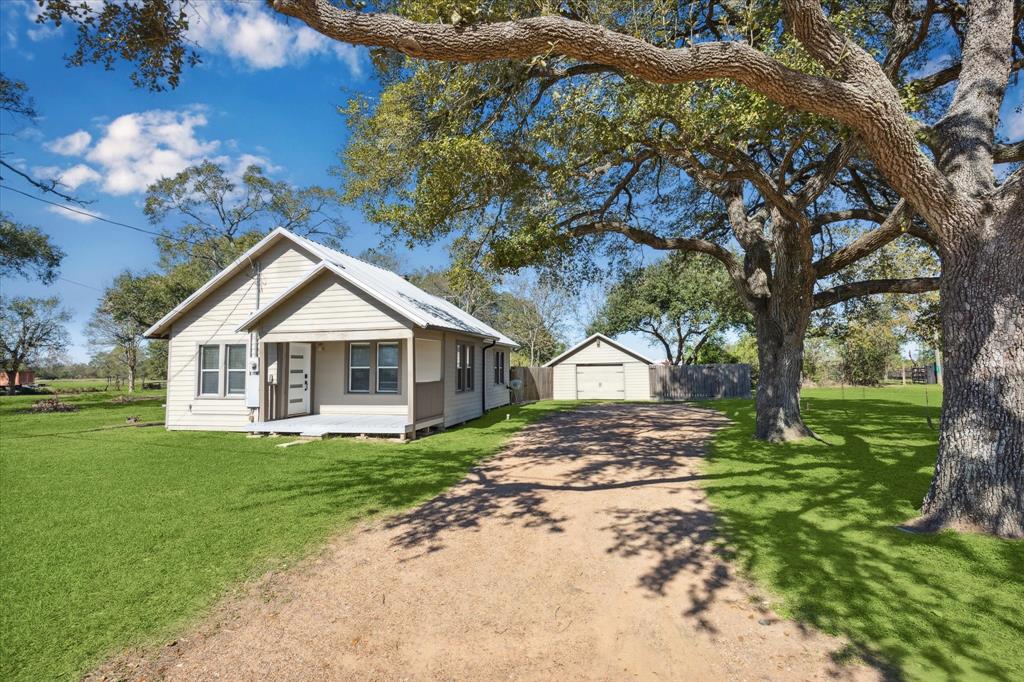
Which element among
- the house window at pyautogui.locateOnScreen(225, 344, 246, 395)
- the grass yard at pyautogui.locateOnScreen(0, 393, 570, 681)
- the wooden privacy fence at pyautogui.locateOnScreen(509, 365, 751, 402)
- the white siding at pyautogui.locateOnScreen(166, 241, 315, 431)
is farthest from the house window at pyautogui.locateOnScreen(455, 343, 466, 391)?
the wooden privacy fence at pyautogui.locateOnScreen(509, 365, 751, 402)

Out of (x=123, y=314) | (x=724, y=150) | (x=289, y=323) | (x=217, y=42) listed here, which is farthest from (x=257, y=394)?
(x=123, y=314)

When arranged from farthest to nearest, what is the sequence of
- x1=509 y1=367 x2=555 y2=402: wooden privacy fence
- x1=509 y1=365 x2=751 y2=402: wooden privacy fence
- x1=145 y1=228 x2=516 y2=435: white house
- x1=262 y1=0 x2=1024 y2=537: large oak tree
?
1. x1=509 y1=365 x2=751 y2=402: wooden privacy fence
2. x1=509 y1=367 x2=555 y2=402: wooden privacy fence
3. x1=145 y1=228 x2=516 y2=435: white house
4. x1=262 y1=0 x2=1024 y2=537: large oak tree

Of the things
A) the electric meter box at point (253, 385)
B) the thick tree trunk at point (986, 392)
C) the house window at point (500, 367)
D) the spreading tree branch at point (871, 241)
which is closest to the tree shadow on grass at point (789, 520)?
the thick tree trunk at point (986, 392)

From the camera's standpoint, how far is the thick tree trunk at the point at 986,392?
16.3 ft

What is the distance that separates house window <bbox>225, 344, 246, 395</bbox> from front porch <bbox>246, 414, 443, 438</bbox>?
204 centimetres

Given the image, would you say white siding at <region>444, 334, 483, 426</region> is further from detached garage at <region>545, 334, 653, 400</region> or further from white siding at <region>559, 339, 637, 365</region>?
white siding at <region>559, 339, 637, 365</region>

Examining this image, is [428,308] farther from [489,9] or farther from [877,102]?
[877,102]

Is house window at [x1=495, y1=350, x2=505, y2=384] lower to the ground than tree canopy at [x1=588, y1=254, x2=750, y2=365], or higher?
lower

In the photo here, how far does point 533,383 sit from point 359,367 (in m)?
14.7

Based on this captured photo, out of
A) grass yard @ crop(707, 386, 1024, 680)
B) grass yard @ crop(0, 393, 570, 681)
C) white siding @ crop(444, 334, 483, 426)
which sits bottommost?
grass yard @ crop(0, 393, 570, 681)

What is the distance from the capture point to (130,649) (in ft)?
10.7

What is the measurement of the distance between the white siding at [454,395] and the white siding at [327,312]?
2701 mm

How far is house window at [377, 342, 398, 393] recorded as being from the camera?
1460cm

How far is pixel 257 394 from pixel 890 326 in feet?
125
